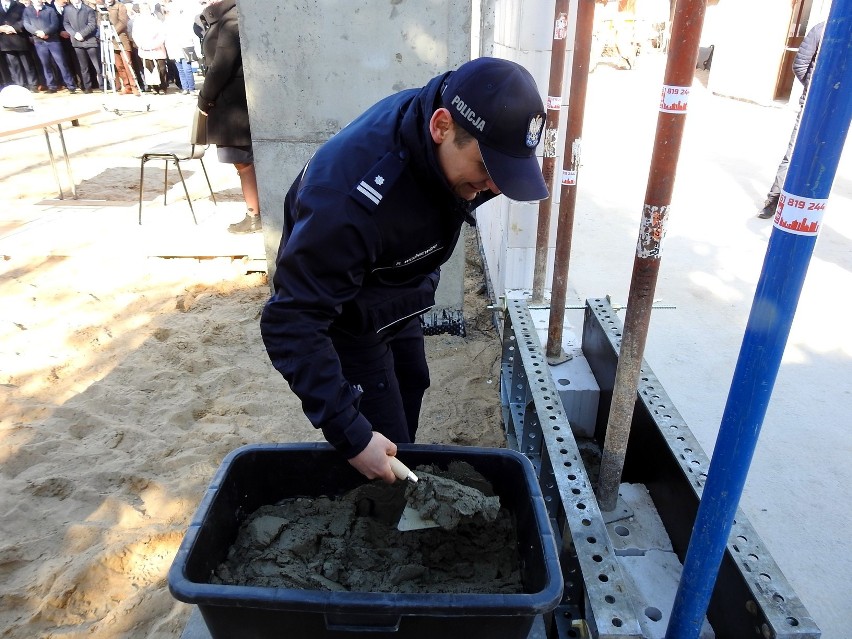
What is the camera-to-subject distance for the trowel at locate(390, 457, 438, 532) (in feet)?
4.56

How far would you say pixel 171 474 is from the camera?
103 inches

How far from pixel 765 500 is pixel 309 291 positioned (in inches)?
80.4

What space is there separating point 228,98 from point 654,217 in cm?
417

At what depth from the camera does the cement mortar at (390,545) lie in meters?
1.30

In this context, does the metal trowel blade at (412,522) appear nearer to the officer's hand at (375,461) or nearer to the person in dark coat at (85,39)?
the officer's hand at (375,461)

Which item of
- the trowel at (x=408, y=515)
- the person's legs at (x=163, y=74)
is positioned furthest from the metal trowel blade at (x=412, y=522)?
the person's legs at (x=163, y=74)

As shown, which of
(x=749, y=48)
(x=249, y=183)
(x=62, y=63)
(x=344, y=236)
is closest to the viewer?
(x=344, y=236)

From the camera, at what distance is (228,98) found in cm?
479

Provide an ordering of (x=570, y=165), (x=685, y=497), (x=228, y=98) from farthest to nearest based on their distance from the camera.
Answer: (x=228, y=98)
(x=570, y=165)
(x=685, y=497)

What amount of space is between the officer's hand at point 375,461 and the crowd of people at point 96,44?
14.6 m

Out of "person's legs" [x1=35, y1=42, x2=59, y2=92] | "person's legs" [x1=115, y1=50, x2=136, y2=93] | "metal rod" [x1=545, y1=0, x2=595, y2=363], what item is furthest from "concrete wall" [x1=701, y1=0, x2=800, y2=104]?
"person's legs" [x1=35, y1=42, x2=59, y2=92]

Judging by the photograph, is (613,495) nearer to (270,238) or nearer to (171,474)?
(171,474)

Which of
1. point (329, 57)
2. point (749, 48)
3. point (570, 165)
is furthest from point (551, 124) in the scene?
point (749, 48)

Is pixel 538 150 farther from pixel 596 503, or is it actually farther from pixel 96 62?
pixel 96 62
